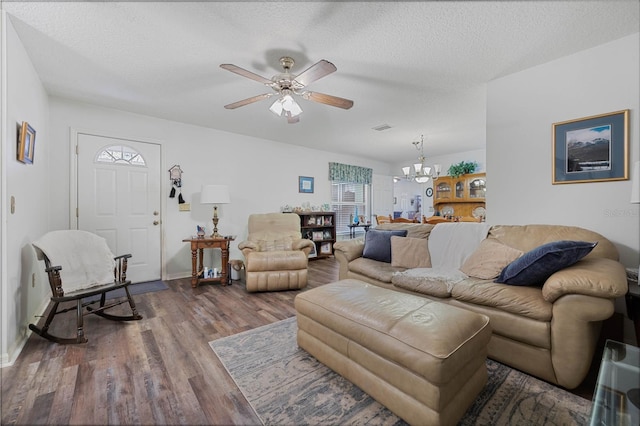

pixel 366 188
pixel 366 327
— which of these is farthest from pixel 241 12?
pixel 366 188

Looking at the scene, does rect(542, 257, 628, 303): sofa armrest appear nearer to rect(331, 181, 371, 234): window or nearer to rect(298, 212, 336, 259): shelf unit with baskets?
rect(298, 212, 336, 259): shelf unit with baskets

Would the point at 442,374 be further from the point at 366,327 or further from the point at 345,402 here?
the point at 345,402

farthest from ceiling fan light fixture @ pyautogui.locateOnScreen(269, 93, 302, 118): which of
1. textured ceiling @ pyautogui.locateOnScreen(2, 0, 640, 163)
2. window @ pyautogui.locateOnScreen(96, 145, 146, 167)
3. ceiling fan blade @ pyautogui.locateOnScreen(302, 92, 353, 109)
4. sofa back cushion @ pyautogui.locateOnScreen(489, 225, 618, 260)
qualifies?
window @ pyautogui.locateOnScreen(96, 145, 146, 167)

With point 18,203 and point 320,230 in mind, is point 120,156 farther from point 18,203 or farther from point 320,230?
point 320,230

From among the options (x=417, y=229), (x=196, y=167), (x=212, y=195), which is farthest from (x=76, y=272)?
(x=417, y=229)

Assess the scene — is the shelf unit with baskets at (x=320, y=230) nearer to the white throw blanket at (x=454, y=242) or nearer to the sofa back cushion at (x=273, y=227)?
the sofa back cushion at (x=273, y=227)

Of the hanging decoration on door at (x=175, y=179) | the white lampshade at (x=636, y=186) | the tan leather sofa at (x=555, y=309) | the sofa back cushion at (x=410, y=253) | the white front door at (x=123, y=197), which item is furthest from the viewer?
the hanging decoration on door at (x=175, y=179)

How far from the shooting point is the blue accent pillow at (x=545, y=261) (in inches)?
66.8

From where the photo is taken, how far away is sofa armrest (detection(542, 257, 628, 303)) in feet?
4.63

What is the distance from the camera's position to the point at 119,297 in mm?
3109

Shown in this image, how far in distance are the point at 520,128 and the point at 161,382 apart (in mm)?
3654

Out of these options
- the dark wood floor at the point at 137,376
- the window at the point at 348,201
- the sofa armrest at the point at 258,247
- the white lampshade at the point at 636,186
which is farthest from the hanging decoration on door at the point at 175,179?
the white lampshade at the point at 636,186

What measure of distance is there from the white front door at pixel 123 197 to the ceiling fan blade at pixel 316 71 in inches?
111

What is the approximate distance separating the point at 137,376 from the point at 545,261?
275cm
